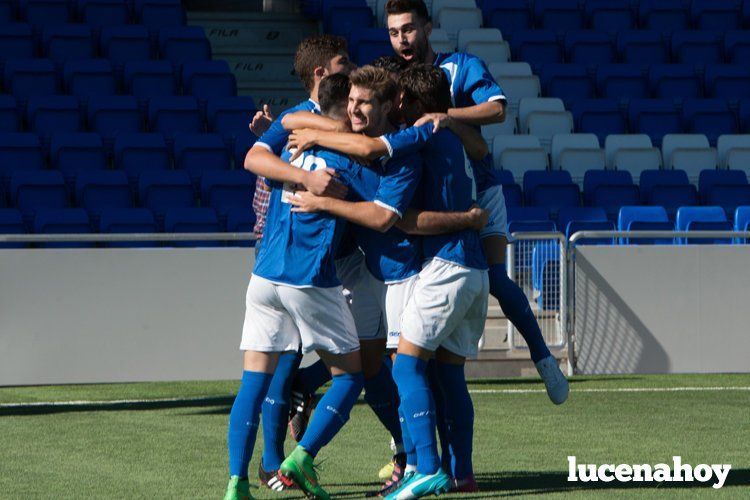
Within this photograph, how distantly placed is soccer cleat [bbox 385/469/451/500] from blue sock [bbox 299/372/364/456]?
33cm

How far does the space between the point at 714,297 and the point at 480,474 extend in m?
5.32

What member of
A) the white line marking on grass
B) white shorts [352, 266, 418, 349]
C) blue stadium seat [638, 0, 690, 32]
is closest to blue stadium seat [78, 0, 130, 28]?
blue stadium seat [638, 0, 690, 32]

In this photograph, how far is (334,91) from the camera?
4988 millimetres

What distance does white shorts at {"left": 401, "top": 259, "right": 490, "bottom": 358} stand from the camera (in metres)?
4.90

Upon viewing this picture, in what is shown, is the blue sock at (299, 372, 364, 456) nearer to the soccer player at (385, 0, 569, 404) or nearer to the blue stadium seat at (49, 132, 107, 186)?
the soccer player at (385, 0, 569, 404)

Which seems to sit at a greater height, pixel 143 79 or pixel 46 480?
pixel 143 79

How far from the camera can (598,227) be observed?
11781 millimetres

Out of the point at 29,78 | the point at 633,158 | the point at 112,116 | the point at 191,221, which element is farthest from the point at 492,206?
the point at 29,78

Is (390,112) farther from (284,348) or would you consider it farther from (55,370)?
(55,370)

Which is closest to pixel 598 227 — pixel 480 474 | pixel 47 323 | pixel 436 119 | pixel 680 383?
pixel 680 383

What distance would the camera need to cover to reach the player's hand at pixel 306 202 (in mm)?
4789

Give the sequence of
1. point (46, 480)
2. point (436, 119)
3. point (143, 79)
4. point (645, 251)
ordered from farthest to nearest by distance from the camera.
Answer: point (143, 79)
point (645, 251)
point (46, 480)
point (436, 119)

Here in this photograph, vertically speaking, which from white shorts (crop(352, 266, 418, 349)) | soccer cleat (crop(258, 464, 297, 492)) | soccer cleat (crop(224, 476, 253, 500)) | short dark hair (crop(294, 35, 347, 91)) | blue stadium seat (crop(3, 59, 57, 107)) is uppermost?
short dark hair (crop(294, 35, 347, 91))

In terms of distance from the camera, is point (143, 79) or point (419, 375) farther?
point (143, 79)
